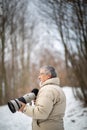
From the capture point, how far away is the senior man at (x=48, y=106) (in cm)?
204

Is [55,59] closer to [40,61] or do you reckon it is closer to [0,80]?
[40,61]

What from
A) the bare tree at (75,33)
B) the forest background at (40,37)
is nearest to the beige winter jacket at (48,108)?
the forest background at (40,37)

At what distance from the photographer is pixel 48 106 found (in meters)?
2.04

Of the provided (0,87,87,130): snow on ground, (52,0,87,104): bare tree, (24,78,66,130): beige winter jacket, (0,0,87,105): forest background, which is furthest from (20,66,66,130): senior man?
(52,0,87,104): bare tree

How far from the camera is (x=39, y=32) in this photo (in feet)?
16.8

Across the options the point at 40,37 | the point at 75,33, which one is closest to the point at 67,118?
Result: the point at 75,33

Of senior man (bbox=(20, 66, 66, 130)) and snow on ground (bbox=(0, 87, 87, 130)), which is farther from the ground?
senior man (bbox=(20, 66, 66, 130))

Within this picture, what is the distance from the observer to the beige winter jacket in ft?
6.70

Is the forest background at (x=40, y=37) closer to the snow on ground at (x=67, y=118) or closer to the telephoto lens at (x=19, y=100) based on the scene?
the snow on ground at (x=67, y=118)

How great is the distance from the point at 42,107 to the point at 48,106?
0.04m

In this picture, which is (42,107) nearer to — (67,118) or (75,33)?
(67,118)

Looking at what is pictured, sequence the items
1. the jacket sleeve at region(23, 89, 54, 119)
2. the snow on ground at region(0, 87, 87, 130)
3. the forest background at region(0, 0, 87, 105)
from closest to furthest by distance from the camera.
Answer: the jacket sleeve at region(23, 89, 54, 119) < the snow on ground at region(0, 87, 87, 130) < the forest background at region(0, 0, 87, 105)

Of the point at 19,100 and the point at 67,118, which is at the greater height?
the point at 19,100

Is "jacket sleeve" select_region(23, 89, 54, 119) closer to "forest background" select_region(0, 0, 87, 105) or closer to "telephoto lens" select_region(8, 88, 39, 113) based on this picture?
"telephoto lens" select_region(8, 88, 39, 113)
